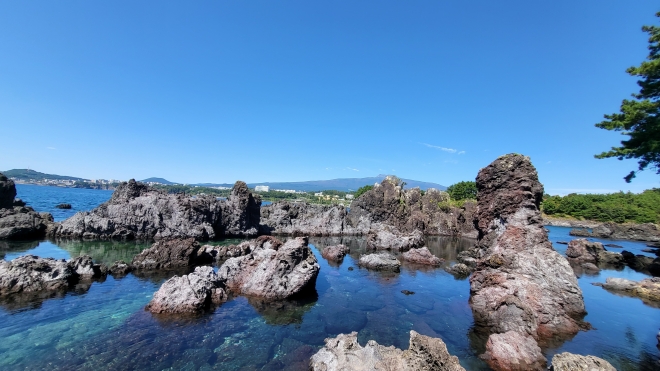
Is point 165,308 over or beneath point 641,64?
beneath

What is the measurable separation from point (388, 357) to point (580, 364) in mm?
5737

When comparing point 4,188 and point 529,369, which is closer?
point 529,369

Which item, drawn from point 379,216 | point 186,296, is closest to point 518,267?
point 186,296

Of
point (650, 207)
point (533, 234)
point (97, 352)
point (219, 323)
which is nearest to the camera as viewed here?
point (97, 352)

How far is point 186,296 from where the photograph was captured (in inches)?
601

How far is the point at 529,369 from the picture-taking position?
34.9 ft

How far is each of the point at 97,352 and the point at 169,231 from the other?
95.7 feet

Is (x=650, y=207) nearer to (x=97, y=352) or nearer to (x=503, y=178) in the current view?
(x=503, y=178)

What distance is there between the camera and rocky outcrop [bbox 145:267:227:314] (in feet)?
48.5

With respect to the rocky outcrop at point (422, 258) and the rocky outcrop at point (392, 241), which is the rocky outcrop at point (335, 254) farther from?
the rocky outcrop at point (392, 241)

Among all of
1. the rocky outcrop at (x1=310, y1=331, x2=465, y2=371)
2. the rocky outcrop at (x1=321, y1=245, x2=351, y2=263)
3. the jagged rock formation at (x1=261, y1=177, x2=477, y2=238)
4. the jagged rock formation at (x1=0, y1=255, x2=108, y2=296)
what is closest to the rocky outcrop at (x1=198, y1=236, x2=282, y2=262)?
the rocky outcrop at (x1=321, y1=245, x2=351, y2=263)

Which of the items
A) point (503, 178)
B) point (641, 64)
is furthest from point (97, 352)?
point (641, 64)

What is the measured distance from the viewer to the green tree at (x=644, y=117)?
19641 mm

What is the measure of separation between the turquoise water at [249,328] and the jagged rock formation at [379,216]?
105 feet
